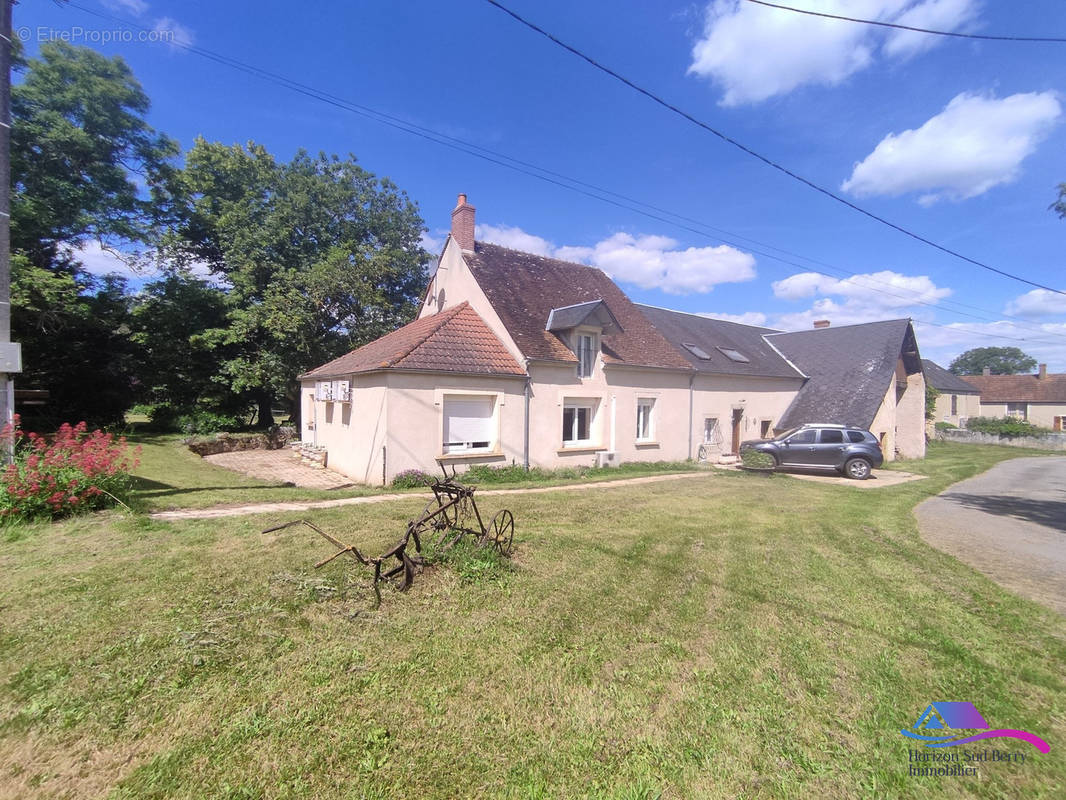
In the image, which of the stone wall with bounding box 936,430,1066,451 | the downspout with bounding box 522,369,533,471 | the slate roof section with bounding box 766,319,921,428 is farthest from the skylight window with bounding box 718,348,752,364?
the stone wall with bounding box 936,430,1066,451

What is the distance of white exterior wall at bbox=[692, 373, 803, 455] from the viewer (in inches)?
707

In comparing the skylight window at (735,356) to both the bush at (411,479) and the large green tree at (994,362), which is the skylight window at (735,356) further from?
the large green tree at (994,362)

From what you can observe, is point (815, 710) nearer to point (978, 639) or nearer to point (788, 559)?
point (978, 639)

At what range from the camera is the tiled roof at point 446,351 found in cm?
1176

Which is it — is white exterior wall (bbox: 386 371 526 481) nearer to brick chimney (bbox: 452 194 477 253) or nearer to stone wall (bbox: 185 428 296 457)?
brick chimney (bbox: 452 194 477 253)

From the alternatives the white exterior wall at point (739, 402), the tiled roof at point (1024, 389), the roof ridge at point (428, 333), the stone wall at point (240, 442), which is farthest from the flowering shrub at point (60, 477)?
the tiled roof at point (1024, 389)

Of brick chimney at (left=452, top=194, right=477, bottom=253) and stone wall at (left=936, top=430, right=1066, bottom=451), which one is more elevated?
brick chimney at (left=452, top=194, right=477, bottom=253)

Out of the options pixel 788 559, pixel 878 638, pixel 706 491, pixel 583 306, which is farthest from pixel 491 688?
pixel 583 306

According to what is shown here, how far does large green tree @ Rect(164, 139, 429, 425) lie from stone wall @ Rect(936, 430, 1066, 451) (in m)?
37.8

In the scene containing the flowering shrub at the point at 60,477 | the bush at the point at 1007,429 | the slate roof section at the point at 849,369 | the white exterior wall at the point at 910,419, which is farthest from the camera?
the bush at the point at 1007,429

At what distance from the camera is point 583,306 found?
14.5 m

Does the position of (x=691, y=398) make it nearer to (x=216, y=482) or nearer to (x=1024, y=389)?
(x=216, y=482)

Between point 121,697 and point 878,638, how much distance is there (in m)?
5.87

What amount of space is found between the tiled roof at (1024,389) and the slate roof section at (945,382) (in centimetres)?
395
